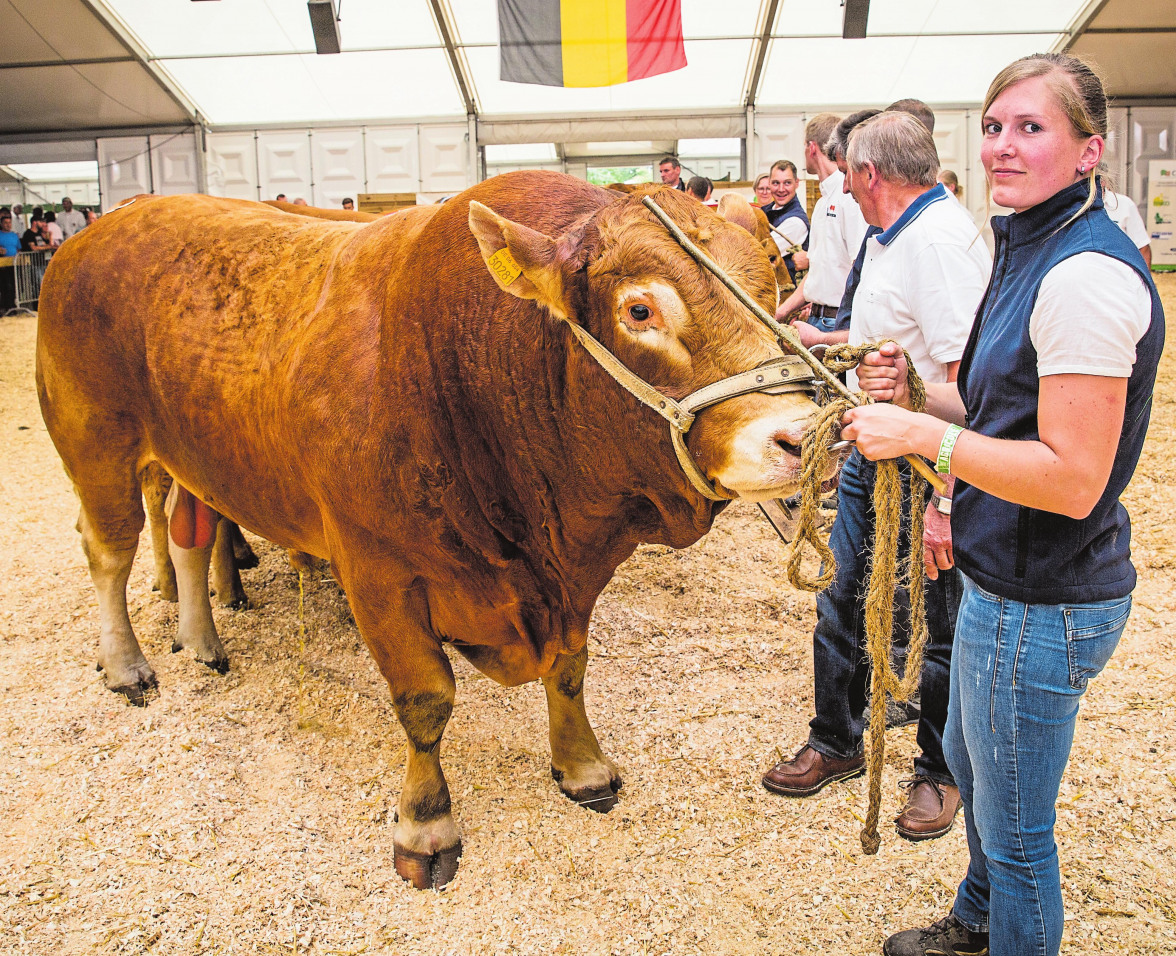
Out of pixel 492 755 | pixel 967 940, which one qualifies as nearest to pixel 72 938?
pixel 492 755

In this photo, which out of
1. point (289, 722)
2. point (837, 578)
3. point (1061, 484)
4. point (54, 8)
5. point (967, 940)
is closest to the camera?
point (1061, 484)

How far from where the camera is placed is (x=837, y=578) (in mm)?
3023

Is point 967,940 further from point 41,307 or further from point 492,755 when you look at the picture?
point 41,307

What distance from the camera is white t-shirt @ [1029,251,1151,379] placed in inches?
59.8

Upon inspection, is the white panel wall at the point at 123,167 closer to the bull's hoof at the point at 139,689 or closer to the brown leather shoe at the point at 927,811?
the bull's hoof at the point at 139,689

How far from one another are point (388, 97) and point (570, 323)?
14.4m

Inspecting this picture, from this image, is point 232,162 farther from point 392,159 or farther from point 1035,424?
point 1035,424

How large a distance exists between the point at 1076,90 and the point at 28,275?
17.3 m

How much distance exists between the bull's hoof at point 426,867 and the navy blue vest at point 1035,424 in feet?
6.43

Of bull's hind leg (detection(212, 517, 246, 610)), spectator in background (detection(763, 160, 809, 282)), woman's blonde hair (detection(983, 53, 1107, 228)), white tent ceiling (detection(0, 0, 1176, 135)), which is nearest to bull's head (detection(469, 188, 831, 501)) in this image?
woman's blonde hair (detection(983, 53, 1107, 228))

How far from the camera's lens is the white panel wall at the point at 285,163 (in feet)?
50.6

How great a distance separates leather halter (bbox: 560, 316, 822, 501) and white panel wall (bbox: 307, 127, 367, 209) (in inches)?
572

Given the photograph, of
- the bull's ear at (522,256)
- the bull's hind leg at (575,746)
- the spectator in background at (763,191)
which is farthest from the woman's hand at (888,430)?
the spectator in background at (763,191)

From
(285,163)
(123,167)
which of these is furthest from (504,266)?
(123,167)
